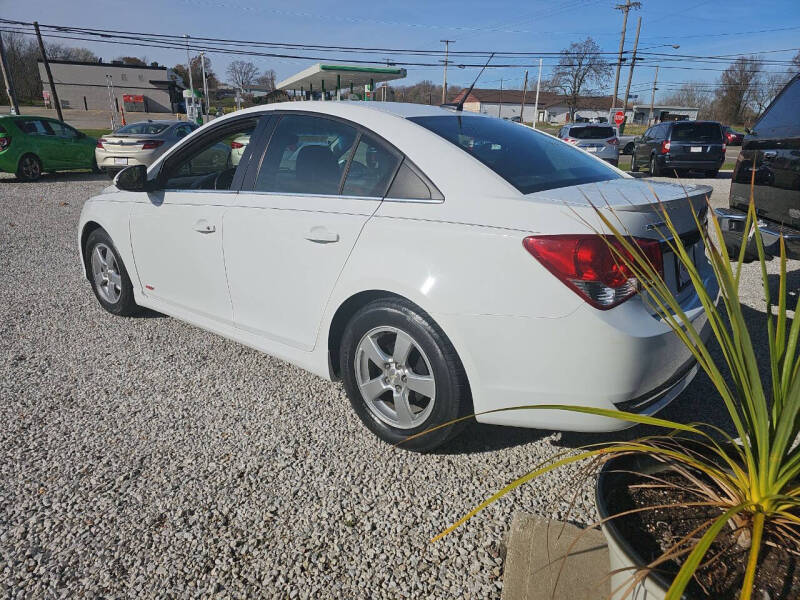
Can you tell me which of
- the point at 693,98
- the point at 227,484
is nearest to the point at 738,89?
the point at 693,98

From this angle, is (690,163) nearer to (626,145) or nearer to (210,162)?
(626,145)

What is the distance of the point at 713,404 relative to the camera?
3.14 meters

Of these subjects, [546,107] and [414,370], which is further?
[546,107]

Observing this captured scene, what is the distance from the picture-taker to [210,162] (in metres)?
3.96

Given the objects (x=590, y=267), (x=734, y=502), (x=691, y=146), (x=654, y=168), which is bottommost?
(x=654, y=168)

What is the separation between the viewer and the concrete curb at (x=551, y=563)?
1.72m

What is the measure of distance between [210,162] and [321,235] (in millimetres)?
1774

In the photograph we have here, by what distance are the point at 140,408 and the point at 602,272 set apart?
2623 mm

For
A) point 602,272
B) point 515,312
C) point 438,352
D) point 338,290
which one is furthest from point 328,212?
point 602,272

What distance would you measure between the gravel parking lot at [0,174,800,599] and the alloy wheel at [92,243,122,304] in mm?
576

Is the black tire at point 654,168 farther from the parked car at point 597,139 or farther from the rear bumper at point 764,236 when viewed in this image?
the rear bumper at point 764,236

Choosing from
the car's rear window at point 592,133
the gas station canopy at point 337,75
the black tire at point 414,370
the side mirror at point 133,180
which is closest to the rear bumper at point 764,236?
the black tire at point 414,370

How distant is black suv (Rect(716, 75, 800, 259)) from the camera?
362 centimetres

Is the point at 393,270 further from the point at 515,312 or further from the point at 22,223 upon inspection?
the point at 22,223
